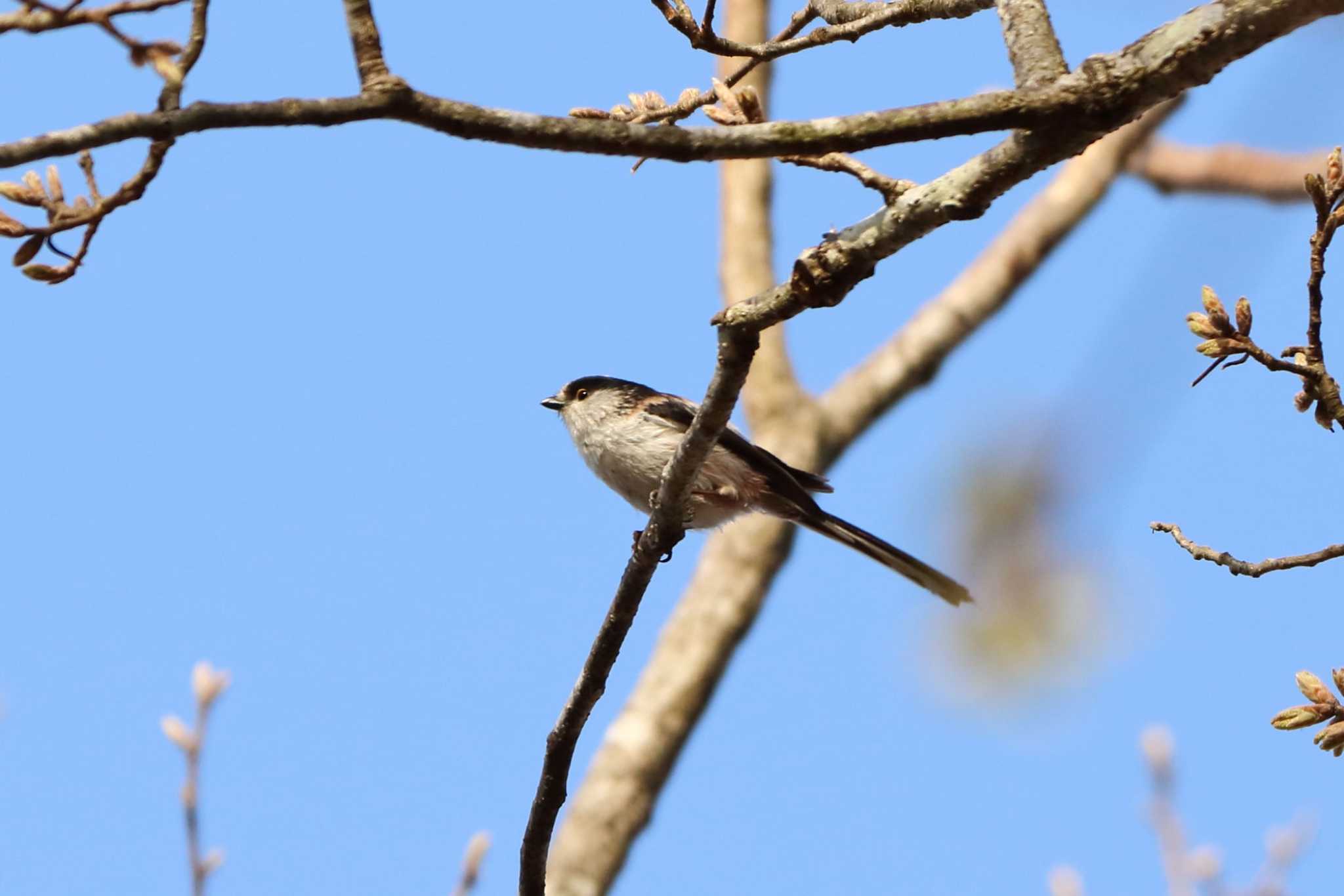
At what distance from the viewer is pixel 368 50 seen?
233 cm

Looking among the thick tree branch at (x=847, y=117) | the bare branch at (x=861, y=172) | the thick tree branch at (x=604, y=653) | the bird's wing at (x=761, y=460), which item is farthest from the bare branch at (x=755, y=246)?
the thick tree branch at (x=847, y=117)

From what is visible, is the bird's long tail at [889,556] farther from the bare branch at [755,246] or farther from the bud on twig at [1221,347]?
the bare branch at [755,246]

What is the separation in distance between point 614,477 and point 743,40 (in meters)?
5.87

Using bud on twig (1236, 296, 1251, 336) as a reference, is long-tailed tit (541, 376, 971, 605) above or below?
above

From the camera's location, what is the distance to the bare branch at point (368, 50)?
7.36 feet

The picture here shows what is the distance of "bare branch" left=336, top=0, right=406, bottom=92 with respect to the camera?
7.36 ft

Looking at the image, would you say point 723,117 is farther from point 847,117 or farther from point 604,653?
point 604,653

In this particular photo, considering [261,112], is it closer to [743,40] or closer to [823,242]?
[823,242]

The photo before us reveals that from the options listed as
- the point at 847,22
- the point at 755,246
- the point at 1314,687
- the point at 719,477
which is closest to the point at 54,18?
the point at 847,22

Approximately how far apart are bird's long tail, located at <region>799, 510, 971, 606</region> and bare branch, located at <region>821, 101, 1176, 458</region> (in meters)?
4.73

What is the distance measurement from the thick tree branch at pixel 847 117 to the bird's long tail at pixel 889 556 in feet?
9.27

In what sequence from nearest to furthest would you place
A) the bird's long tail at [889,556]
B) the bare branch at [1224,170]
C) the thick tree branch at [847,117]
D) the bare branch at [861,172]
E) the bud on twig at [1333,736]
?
the thick tree branch at [847,117]
the bud on twig at [1333,736]
the bare branch at [861,172]
the bird's long tail at [889,556]
the bare branch at [1224,170]

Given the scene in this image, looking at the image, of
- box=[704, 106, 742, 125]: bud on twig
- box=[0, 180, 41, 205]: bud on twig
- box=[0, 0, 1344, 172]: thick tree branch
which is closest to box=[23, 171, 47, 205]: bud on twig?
box=[0, 180, 41, 205]: bud on twig

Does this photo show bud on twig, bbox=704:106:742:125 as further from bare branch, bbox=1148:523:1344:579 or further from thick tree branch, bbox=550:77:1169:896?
thick tree branch, bbox=550:77:1169:896
